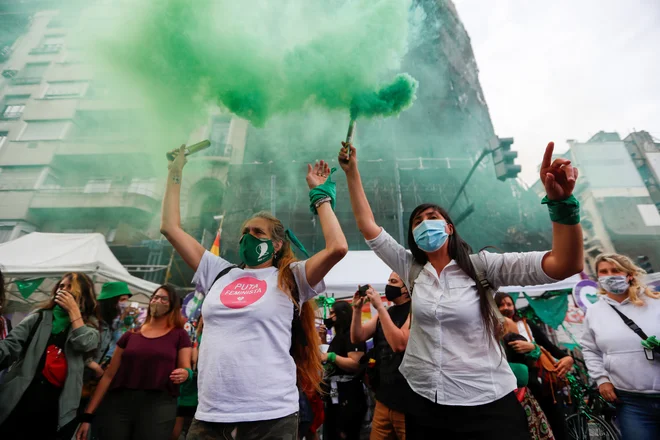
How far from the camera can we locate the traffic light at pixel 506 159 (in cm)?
789

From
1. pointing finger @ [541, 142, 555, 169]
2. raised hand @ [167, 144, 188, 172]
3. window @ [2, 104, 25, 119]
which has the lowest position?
pointing finger @ [541, 142, 555, 169]

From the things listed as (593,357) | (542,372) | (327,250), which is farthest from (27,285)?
(593,357)

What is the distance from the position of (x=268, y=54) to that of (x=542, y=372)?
4.90m

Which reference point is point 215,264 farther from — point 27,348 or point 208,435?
point 27,348

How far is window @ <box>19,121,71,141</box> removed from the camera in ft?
66.1

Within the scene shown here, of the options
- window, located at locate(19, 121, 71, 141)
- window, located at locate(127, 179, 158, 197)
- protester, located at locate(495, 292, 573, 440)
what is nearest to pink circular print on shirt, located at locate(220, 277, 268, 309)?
protester, located at locate(495, 292, 573, 440)

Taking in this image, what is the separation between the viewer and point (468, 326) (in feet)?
5.08

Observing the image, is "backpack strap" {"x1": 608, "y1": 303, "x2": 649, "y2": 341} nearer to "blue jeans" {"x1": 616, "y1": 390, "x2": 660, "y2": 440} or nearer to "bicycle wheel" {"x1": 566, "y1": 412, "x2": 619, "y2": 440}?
"blue jeans" {"x1": 616, "y1": 390, "x2": 660, "y2": 440}

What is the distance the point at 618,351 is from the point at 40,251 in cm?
1099

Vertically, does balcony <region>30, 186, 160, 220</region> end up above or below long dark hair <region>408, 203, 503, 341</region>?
above

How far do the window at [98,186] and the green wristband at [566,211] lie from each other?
22.4 m

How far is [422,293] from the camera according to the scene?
1715 mm

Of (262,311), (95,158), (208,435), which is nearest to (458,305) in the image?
(262,311)

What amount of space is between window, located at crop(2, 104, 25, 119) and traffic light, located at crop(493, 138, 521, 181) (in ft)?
94.0
